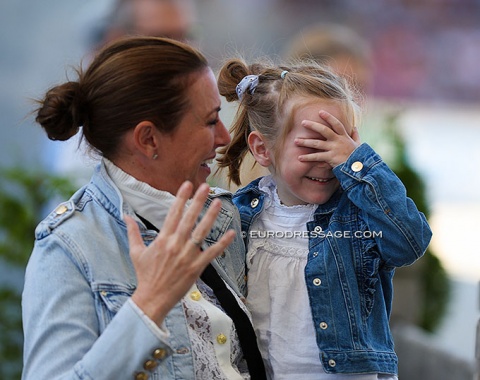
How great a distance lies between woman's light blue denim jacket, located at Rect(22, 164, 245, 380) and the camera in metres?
1.90

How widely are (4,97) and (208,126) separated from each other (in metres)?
3.91

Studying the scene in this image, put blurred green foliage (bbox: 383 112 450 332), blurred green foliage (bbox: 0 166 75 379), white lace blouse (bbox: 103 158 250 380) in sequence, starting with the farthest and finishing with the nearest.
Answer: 1. blurred green foliage (bbox: 383 112 450 332)
2. blurred green foliage (bbox: 0 166 75 379)
3. white lace blouse (bbox: 103 158 250 380)

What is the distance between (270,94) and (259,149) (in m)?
0.15

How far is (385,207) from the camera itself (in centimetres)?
229

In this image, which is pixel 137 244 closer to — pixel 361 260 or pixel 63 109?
pixel 63 109

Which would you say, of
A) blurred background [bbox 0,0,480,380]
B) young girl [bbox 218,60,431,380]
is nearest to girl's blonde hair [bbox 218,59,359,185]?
young girl [bbox 218,60,431,380]

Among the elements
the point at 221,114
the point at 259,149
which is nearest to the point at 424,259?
the point at 221,114

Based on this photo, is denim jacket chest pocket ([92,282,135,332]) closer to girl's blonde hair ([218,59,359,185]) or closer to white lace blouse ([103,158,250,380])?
white lace blouse ([103,158,250,380])

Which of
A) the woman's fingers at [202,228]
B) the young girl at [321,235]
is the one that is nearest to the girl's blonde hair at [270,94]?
the young girl at [321,235]

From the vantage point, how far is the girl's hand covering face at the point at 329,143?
237 cm

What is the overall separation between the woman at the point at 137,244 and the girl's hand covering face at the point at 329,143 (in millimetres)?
215

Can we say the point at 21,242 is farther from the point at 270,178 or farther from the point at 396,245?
the point at 396,245

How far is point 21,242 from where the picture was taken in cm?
477

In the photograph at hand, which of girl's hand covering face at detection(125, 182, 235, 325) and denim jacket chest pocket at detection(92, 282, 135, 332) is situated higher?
girl's hand covering face at detection(125, 182, 235, 325)
